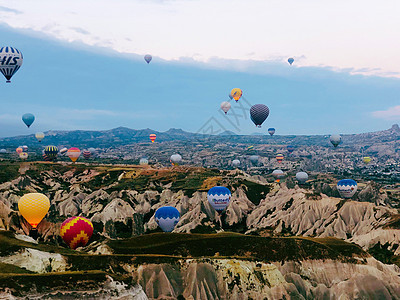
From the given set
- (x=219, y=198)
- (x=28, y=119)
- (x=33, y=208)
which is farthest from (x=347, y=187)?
(x=28, y=119)

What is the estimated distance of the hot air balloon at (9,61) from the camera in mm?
98750

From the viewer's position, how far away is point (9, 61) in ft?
326

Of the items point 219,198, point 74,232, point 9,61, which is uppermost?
point 9,61

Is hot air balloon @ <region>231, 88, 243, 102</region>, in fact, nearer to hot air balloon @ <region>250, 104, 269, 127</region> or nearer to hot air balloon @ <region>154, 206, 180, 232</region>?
hot air balloon @ <region>250, 104, 269, 127</region>

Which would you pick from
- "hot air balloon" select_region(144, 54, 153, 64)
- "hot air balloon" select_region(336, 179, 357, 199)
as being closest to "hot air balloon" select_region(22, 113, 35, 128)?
"hot air balloon" select_region(144, 54, 153, 64)

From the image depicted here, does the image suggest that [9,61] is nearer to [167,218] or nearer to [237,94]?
[167,218]

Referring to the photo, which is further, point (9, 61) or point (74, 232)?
point (9, 61)

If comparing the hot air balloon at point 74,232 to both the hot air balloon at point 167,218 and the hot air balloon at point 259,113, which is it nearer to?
the hot air balloon at point 167,218

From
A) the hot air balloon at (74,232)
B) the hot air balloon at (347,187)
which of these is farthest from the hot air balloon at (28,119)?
the hot air balloon at (347,187)

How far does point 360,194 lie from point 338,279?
7002cm

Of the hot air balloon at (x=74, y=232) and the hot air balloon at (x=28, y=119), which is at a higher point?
the hot air balloon at (x=28, y=119)

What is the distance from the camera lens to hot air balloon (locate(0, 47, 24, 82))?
98.8 metres

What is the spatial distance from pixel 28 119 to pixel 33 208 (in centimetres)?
9380

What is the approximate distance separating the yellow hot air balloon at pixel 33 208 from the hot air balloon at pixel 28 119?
90.4m
